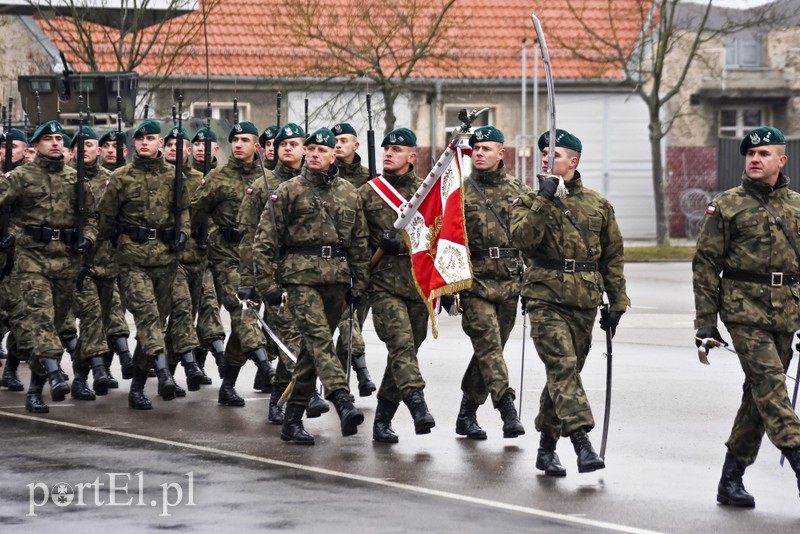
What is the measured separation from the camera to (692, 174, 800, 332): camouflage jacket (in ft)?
29.7

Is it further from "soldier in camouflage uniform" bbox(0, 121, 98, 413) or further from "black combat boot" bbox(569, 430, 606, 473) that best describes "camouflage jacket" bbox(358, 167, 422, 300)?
"soldier in camouflage uniform" bbox(0, 121, 98, 413)

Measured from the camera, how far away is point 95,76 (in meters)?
22.1

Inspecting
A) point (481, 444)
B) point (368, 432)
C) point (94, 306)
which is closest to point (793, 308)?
point (481, 444)

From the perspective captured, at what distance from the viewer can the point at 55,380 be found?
1257cm

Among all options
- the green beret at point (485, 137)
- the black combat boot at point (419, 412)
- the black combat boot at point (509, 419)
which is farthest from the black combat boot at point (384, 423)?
the green beret at point (485, 137)

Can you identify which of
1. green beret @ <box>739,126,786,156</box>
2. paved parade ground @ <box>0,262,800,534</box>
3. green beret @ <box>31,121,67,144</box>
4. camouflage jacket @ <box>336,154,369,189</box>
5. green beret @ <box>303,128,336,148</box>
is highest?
green beret @ <box>31,121,67,144</box>

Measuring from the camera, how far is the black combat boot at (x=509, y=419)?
10.7m

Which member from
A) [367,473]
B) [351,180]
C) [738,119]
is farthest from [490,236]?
[738,119]

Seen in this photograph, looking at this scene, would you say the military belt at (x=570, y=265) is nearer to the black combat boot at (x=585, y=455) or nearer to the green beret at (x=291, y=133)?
the black combat boot at (x=585, y=455)

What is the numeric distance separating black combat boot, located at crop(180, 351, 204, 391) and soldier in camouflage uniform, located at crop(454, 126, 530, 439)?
2.98 meters

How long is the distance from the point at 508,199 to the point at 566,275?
5.49 feet

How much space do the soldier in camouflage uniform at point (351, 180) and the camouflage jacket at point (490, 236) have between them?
1.81 meters

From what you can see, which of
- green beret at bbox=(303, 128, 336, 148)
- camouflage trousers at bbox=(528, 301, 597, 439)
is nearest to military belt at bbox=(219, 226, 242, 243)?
green beret at bbox=(303, 128, 336, 148)

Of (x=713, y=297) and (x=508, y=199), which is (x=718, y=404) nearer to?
(x=508, y=199)
